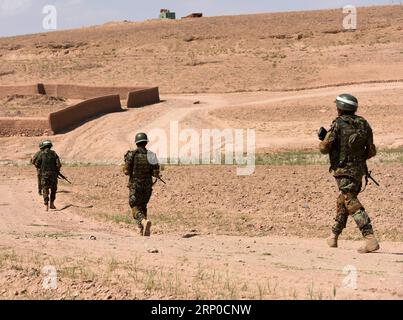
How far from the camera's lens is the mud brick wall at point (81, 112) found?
32.4 m

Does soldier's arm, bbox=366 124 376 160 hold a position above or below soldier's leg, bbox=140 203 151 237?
above

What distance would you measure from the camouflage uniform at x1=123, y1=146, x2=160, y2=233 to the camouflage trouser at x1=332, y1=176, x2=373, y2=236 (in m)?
3.21

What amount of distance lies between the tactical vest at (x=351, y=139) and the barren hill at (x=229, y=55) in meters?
33.0

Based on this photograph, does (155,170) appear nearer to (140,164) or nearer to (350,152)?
(140,164)

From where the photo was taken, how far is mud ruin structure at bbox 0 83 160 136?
106 ft

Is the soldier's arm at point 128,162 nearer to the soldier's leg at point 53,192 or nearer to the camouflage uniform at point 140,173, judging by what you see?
the camouflage uniform at point 140,173

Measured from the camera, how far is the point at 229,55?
53.1 metres

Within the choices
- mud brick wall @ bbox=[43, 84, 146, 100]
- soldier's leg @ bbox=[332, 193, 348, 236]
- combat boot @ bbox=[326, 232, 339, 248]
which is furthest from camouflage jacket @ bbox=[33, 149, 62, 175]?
mud brick wall @ bbox=[43, 84, 146, 100]

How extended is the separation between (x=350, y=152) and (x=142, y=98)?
98.7 ft

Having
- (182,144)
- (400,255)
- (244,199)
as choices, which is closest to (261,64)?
(182,144)

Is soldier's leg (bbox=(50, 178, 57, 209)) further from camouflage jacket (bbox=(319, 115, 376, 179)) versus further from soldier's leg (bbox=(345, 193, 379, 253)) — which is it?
soldier's leg (bbox=(345, 193, 379, 253))

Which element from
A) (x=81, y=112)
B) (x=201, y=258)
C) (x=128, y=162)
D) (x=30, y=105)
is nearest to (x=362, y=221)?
(x=201, y=258)

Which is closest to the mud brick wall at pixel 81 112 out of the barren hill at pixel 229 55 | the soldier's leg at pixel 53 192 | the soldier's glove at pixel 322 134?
the barren hill at pixel 229 55
